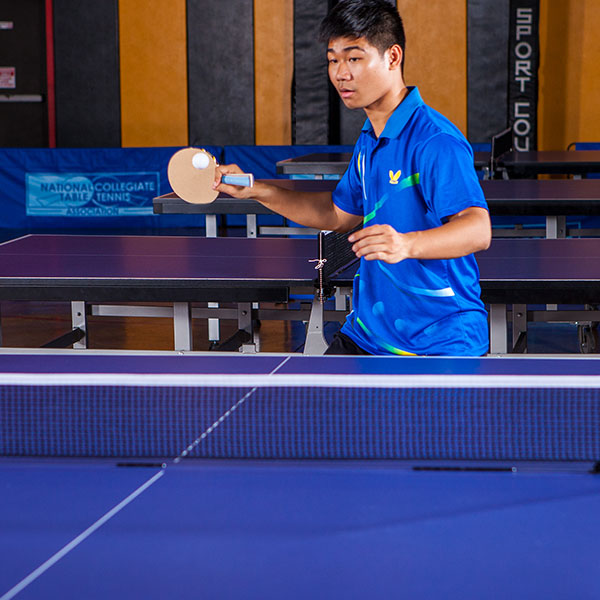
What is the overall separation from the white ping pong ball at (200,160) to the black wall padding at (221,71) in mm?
10586

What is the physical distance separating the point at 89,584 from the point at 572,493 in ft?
2.70

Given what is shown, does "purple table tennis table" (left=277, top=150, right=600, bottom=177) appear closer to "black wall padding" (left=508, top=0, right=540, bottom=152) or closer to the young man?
"black wall padding" (left=508, top=0, right=540, bottom=152)

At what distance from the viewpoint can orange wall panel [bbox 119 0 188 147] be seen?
13.0 metres

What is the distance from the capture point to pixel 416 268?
2557 mm

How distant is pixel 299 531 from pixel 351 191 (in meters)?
1.62

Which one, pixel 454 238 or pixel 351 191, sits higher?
pixel 351 191

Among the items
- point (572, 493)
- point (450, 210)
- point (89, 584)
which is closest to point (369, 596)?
point (89, 584)

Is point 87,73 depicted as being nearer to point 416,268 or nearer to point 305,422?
point 416,268

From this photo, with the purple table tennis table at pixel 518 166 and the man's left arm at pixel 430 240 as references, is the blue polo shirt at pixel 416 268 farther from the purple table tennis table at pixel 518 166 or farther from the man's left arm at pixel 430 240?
the purple table tennis table at pixel 518 166

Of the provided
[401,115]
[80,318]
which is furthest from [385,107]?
[80,318]

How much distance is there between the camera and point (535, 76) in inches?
485

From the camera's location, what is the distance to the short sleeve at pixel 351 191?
2.91 m

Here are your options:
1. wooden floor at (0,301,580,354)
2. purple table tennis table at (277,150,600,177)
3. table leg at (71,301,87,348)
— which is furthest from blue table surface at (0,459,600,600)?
purple table tennis table at (277,150,600,177)

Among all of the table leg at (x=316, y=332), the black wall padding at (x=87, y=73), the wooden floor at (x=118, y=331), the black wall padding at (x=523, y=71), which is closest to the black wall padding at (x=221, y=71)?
the black wall padding at (x=87, y=73)
